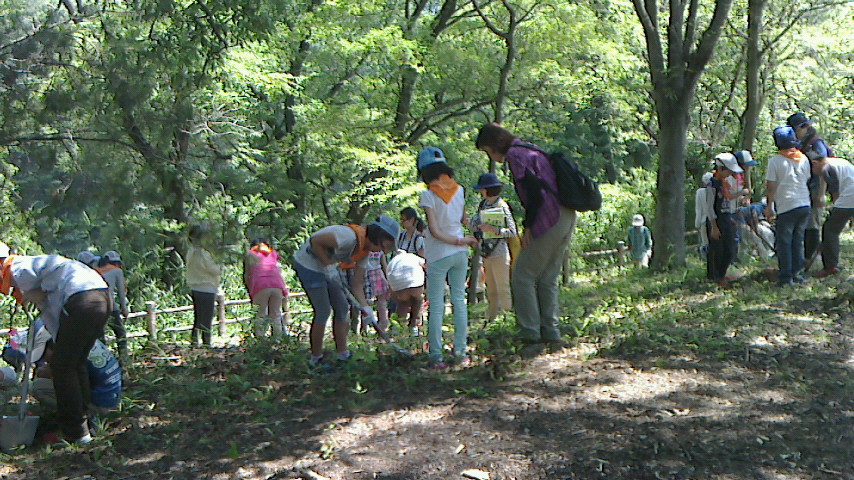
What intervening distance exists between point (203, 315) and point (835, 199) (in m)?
6.81

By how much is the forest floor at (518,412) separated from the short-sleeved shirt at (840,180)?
6.28 feet

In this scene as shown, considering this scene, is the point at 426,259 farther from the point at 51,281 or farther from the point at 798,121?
the point at 798,121

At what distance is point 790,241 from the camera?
9.37 meters

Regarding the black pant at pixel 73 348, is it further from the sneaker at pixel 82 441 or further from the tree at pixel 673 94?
the tree at pixel 673 94

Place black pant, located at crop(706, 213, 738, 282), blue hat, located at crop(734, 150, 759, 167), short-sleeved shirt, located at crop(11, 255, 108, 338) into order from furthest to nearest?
blue hat, located at crop(734, 150, 759, 167) → black pant, located at crop(706, 213, 738, 282) → short-sleeved shirt, located at crop(11, 255, 108, 338)

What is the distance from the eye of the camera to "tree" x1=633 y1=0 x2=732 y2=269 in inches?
481

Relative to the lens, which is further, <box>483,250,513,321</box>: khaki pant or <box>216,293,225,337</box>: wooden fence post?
<box>216,293,225,337</box>: wooden fence post

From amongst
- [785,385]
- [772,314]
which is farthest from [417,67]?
[785,385]

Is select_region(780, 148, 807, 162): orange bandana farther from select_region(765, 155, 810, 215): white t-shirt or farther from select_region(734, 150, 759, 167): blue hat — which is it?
select_region(734, 150, 759, 167): blue hat

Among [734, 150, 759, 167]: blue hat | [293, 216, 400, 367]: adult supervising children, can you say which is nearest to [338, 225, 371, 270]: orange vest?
[293, 216, 400, 367]: adult supervising children

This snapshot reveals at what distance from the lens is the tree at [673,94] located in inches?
481

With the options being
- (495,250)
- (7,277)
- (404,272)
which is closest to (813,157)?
(495,250)

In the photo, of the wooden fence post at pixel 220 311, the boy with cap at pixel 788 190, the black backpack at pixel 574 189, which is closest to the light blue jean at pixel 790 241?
the boy with cap at pixel 788 190

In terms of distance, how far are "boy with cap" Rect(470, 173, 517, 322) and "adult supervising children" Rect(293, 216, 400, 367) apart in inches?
70.3
